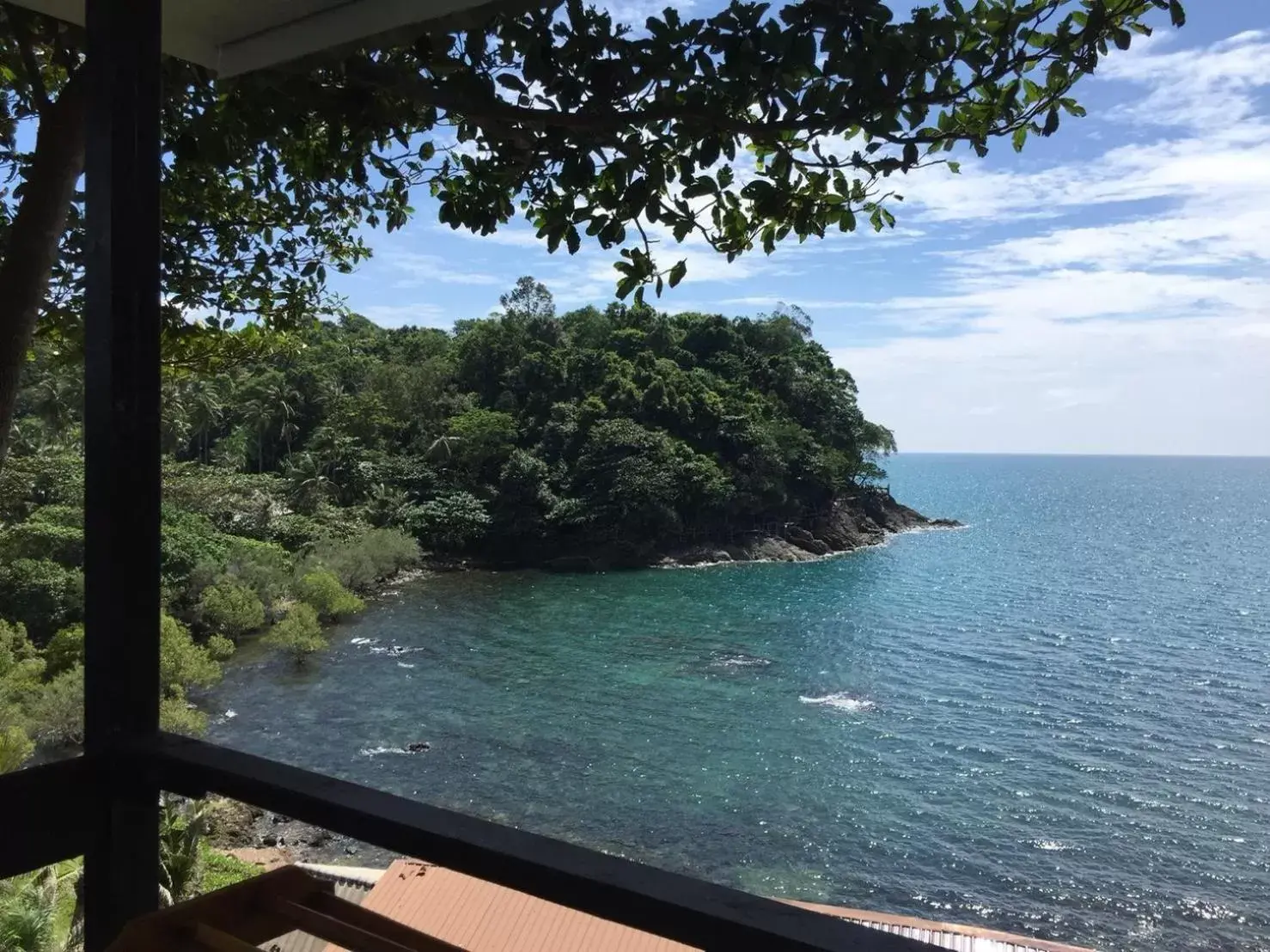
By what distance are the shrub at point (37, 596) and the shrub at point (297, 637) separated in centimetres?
514

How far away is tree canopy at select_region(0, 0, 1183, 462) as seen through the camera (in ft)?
4.16

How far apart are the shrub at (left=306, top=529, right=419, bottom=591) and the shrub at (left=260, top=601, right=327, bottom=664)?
13.9 feet

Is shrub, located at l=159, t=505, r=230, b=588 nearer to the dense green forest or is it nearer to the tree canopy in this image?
the dense green forest

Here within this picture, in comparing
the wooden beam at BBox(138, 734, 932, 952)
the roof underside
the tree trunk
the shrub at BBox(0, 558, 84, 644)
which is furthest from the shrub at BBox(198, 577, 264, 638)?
the wooden beam at BBox(138, 734, 932, 952)

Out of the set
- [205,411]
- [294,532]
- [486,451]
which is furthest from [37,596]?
[486,451]

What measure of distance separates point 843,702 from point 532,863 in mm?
18903

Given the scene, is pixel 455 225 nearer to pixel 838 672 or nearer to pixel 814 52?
pixel 814 52

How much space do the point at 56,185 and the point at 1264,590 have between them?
39936mm

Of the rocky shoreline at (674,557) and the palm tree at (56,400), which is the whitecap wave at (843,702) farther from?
the palm tree at (56,400)

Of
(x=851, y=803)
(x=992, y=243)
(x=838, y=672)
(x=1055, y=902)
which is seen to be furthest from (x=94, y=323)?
(x=992, y=243)

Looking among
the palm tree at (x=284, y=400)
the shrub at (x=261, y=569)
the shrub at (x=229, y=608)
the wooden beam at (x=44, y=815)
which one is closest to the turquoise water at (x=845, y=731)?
the shrub at (x=229, y=608)

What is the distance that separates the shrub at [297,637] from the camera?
18.1m

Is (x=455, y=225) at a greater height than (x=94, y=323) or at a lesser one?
greater

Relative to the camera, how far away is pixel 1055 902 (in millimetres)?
10859
